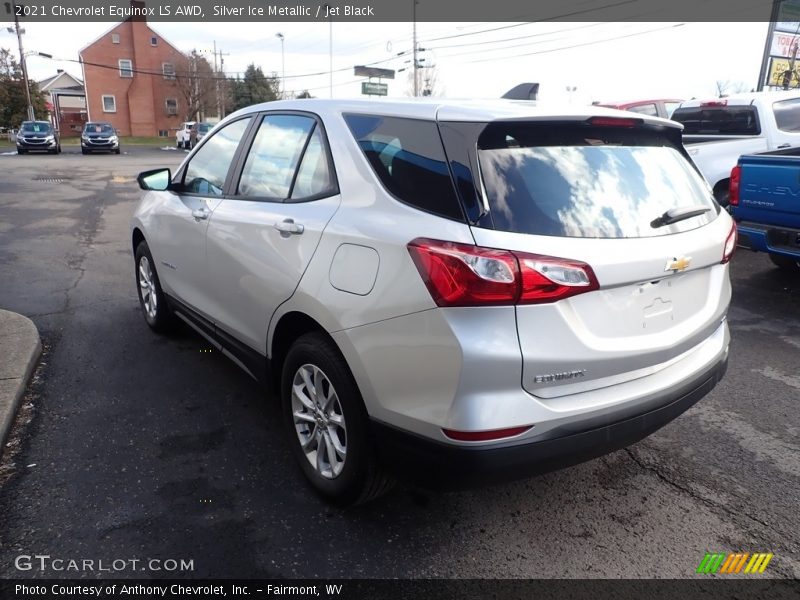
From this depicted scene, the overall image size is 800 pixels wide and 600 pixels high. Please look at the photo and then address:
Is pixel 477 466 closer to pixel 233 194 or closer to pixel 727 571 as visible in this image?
pixel 727 571

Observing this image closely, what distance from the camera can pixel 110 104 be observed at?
196 feet

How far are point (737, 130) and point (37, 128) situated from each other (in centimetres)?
3293

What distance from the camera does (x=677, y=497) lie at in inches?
116

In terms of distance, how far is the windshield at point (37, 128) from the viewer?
1233 inches

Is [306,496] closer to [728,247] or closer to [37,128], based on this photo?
[728,247]

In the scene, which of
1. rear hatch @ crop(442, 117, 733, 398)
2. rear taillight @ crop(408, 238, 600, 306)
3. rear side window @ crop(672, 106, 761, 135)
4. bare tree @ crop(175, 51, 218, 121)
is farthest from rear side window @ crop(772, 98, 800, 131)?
bare tree @ crop(175, 51, 218, 121)

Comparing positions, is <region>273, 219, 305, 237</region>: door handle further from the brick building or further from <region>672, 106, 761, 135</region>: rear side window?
the brick building

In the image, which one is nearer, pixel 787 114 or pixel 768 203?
pixel 768 203

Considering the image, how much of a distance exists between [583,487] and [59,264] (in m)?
6.72

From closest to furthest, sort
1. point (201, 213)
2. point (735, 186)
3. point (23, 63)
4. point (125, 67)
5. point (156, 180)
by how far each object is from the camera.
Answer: point (201, 213), point (156, 180), point (735, 186), point (23, 63), point (125, 67)

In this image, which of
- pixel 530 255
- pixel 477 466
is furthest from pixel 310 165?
pixel 477 466

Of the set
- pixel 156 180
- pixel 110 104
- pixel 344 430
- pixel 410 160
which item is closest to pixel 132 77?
pixel 110 104

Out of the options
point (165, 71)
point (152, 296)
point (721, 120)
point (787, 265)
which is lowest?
point (787, 265)

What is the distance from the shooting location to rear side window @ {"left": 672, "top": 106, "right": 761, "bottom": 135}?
8.69 metres
